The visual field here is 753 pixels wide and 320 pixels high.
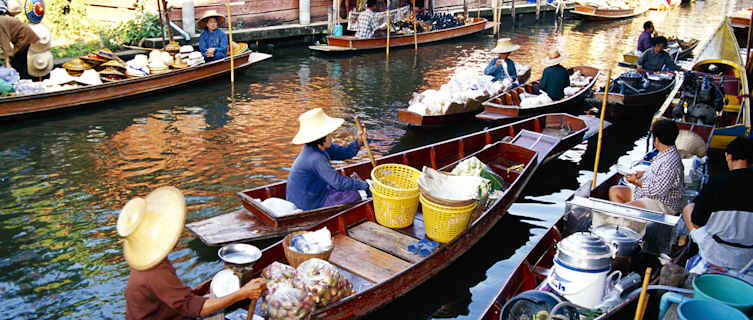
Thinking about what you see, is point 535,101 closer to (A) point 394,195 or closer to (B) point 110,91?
(A) point 394,195

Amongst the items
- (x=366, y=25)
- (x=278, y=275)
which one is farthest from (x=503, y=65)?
(x=278, y=275)

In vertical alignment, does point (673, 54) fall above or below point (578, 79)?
above

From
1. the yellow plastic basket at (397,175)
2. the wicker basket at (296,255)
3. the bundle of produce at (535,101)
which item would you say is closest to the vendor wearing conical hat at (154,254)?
the wicker basket at (296,255)

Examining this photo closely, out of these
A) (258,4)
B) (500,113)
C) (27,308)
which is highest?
(258,4)

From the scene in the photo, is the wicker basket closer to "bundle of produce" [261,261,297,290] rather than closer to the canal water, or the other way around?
"bundle of produce" [261,261,297,290]

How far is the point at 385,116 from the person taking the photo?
1201 cm

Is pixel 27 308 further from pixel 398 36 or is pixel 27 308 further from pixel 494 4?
pixel 494 4

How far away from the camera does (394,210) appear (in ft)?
19.5

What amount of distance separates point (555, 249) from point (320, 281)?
95.1 inches

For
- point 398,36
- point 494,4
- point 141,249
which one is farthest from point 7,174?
point 494,4

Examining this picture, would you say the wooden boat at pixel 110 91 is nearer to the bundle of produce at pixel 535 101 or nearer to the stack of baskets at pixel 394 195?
the bundle of produce at pixel 535 101

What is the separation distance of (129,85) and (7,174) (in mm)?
3972

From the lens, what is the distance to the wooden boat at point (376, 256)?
480 centimetres

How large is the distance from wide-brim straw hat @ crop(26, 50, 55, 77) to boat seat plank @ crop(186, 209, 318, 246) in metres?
7.38
